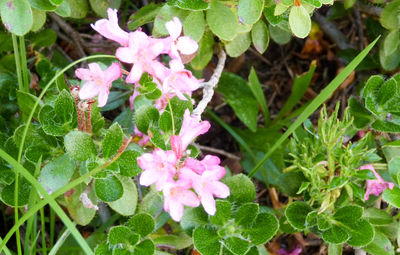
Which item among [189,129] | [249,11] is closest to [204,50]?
[249,11]

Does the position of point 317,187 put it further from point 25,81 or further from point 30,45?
point 30,45

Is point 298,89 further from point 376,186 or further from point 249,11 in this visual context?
point 249,11

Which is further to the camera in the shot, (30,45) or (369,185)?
(30,45)

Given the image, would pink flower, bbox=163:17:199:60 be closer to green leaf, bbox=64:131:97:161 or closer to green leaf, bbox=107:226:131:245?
green leaf, bbox=64:131:97:161

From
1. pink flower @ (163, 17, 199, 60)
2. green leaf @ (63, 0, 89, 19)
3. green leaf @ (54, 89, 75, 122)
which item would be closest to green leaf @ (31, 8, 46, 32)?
green leaf @ (63, 0, 89, 19)

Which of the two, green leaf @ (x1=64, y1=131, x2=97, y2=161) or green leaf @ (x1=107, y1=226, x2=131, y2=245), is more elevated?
green leaf @ (x1=64, y1=131, x2=97, y2=161)

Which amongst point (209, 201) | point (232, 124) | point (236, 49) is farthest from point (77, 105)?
point (232, 124)
